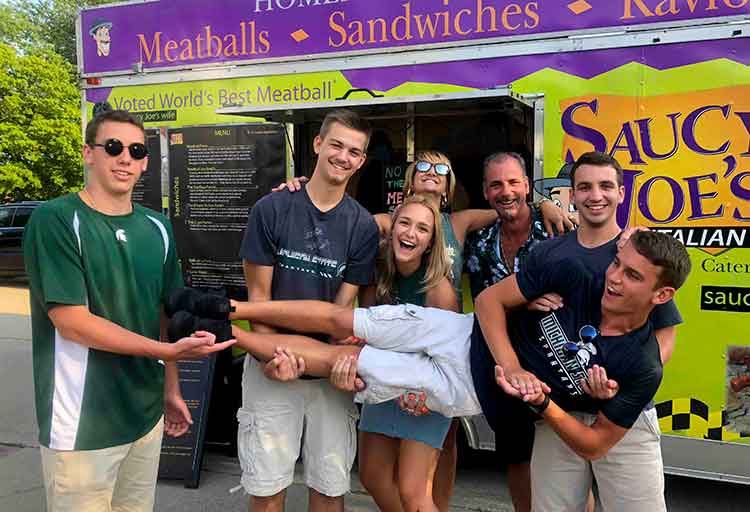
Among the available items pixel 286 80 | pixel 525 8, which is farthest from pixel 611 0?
pixel 286 80

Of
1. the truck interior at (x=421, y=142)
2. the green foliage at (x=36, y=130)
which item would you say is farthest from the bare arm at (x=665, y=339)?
the green foliage at (x=36, y=130)

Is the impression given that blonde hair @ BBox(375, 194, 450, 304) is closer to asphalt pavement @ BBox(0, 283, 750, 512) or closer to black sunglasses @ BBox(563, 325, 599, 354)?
black sunglasses @ BBox(563, 325, 599, 354)

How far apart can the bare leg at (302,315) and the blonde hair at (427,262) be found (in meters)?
0.27

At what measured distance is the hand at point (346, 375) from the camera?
94.7 inches

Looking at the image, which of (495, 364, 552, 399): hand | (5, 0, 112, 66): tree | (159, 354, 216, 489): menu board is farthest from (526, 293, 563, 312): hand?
(5, 0, 112, 66): tree

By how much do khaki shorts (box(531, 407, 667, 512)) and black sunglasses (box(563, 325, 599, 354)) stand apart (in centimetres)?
27

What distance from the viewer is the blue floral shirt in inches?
111

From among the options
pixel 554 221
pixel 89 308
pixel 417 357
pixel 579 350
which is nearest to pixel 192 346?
pixel 89 308

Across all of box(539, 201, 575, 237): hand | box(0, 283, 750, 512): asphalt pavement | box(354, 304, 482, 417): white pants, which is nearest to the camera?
box(354, 304, 482, 417): white pants

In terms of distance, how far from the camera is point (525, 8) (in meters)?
3.42

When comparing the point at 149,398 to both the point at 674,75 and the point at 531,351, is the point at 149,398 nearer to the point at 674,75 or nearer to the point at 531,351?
the point at 531,351

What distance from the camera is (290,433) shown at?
264cm

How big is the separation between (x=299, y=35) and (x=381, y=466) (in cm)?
270

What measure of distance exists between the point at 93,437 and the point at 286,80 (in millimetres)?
2635
